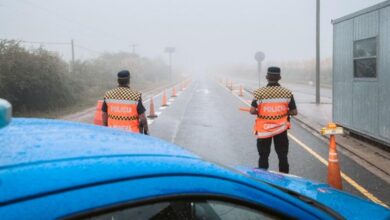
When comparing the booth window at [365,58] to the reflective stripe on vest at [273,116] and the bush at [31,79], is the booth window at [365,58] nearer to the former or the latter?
the reflective stripe on vest at [273,116]

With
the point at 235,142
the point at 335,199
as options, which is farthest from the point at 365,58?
the point at 335,199

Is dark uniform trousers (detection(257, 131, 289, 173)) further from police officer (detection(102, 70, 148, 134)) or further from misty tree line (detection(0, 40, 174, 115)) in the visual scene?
misty tree line (detection(0, 40, 174, 115))

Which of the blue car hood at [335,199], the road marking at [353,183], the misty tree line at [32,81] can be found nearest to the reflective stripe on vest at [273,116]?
the road marking at [353,183]

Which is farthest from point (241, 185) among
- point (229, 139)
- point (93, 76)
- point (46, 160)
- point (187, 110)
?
point (93, 76)

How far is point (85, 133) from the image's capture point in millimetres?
2318

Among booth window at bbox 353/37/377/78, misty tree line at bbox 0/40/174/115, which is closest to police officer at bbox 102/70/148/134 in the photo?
booth window at bbox 353/37/377/78

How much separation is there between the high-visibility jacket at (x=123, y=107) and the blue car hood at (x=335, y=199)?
3.83 metres

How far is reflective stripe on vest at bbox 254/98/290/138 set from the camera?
6.99 m

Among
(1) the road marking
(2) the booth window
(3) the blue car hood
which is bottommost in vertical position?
(1) the road marking

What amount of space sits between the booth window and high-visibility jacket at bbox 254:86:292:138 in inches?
175

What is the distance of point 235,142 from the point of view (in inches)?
475

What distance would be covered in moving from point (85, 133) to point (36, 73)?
19.5 metres

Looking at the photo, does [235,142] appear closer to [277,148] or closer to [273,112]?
[277,148]

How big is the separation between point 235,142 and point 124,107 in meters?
5.57
